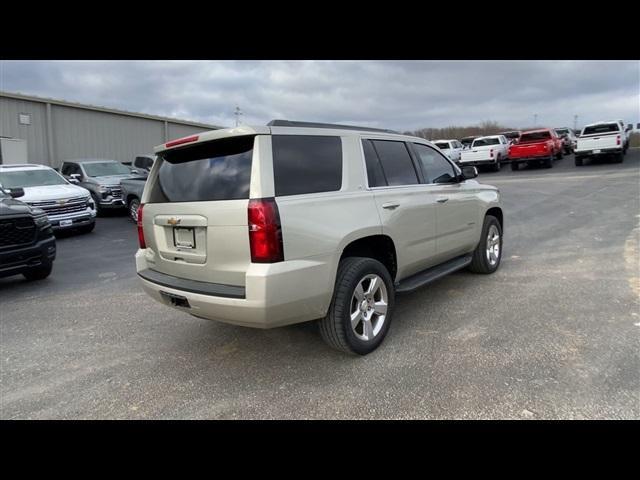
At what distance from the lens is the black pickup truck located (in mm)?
5742

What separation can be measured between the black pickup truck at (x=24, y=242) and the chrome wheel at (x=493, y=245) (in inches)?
248

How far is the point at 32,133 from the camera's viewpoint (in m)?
19.5

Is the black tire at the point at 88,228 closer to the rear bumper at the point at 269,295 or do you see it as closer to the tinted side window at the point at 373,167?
the rear bumper at the point at 269,295

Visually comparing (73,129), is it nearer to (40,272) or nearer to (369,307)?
(40,272)

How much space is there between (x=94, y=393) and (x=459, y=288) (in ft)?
13.4

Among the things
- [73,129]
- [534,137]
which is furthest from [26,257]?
[534,137]

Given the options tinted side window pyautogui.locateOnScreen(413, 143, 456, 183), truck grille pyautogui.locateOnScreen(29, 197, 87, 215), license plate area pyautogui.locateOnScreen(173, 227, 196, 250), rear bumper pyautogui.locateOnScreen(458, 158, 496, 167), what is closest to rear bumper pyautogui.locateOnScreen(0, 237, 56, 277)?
license plate area pyautogui.locateOnScreen(173, 227, 196, 250)

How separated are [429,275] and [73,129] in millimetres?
22299

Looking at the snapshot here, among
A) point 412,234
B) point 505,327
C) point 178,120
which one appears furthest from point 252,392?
point 178,120

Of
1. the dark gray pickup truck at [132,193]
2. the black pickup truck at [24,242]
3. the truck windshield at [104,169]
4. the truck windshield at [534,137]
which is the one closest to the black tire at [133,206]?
the dark gray pickup truck at [132,193]

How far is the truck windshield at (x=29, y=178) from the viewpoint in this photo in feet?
34.5

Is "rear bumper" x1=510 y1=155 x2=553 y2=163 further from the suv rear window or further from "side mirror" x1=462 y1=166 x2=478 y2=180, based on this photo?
the suv rear window

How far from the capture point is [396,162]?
433 centimetres
